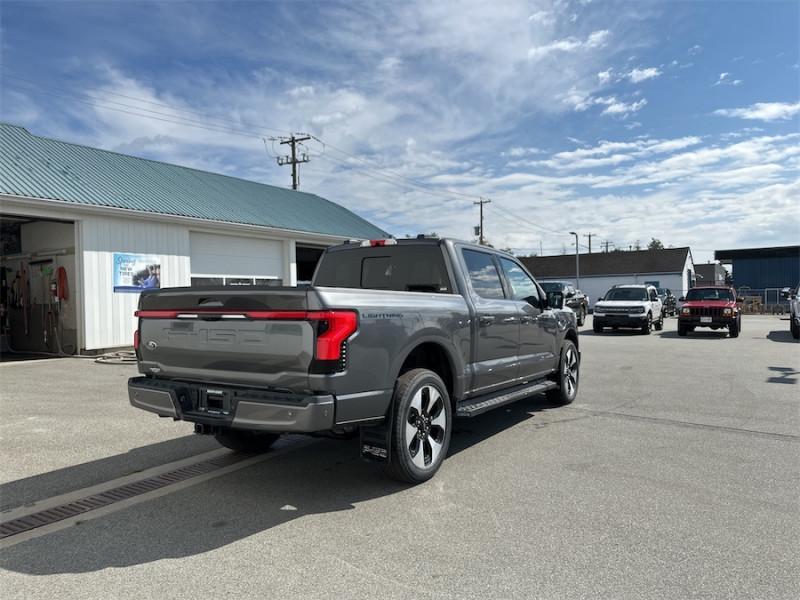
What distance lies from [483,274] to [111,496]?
3.91 m

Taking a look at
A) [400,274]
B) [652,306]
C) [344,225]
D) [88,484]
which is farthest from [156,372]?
[652,306]

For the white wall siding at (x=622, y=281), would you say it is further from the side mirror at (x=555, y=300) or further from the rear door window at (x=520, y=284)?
the rear door window at (x=520, y=284)

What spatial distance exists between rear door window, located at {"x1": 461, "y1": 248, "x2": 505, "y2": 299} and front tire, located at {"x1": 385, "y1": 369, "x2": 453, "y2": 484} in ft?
4.47

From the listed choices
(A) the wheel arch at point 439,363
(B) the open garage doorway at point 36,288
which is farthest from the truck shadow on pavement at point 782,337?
(B) the open garage doorway at point 36,288

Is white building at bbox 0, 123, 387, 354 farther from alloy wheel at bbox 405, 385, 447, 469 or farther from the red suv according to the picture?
the red suv

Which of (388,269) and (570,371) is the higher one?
(388,269)

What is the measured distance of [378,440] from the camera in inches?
171

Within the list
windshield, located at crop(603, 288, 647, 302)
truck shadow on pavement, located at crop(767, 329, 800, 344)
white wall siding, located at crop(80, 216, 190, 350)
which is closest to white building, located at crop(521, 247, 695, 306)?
windshield, located at crop(603, 288, 647, 302)

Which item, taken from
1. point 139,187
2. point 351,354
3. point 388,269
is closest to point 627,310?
point 139,187

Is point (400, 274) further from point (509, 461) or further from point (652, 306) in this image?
point (652, 306)

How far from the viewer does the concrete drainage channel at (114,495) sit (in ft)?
13.0

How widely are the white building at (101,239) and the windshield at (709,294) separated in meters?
13.9

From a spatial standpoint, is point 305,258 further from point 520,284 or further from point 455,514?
point 455,514

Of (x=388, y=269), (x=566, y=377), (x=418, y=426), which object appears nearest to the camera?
(x=418, y=426)
